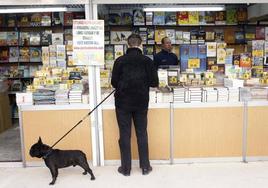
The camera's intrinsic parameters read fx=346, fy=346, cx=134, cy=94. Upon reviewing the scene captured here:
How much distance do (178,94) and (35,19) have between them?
4.64m

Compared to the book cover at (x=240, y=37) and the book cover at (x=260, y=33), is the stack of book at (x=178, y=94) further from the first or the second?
the book cover at (x=260, y=33)

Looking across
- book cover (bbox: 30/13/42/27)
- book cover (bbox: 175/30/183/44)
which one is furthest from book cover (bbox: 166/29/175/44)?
book cover (bbox: 30/13/42/27)

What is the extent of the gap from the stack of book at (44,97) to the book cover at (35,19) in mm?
3780

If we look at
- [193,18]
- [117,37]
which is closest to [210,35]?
[193,18]

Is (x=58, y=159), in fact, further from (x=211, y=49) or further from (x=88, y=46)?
(x=211, y=49)

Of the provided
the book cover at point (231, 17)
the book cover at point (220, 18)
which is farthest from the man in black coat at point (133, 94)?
the book cover at point (231, 17)

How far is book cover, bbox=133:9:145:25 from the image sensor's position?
757 cm

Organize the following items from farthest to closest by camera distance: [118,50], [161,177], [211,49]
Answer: [118,50] < [211,49] < [161,177]

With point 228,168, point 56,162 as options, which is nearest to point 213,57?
point 228,168

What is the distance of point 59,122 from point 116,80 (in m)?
0.98

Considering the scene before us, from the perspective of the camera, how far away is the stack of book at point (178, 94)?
442 centimetres

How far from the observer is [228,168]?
171 inches

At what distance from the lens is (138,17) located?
757 cm

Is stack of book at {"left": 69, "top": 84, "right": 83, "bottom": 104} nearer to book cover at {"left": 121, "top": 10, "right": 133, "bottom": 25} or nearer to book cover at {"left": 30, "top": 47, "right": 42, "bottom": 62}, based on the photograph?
book cover at {"left": 121, "top": 10, "right": 133, "bottom": 25}
